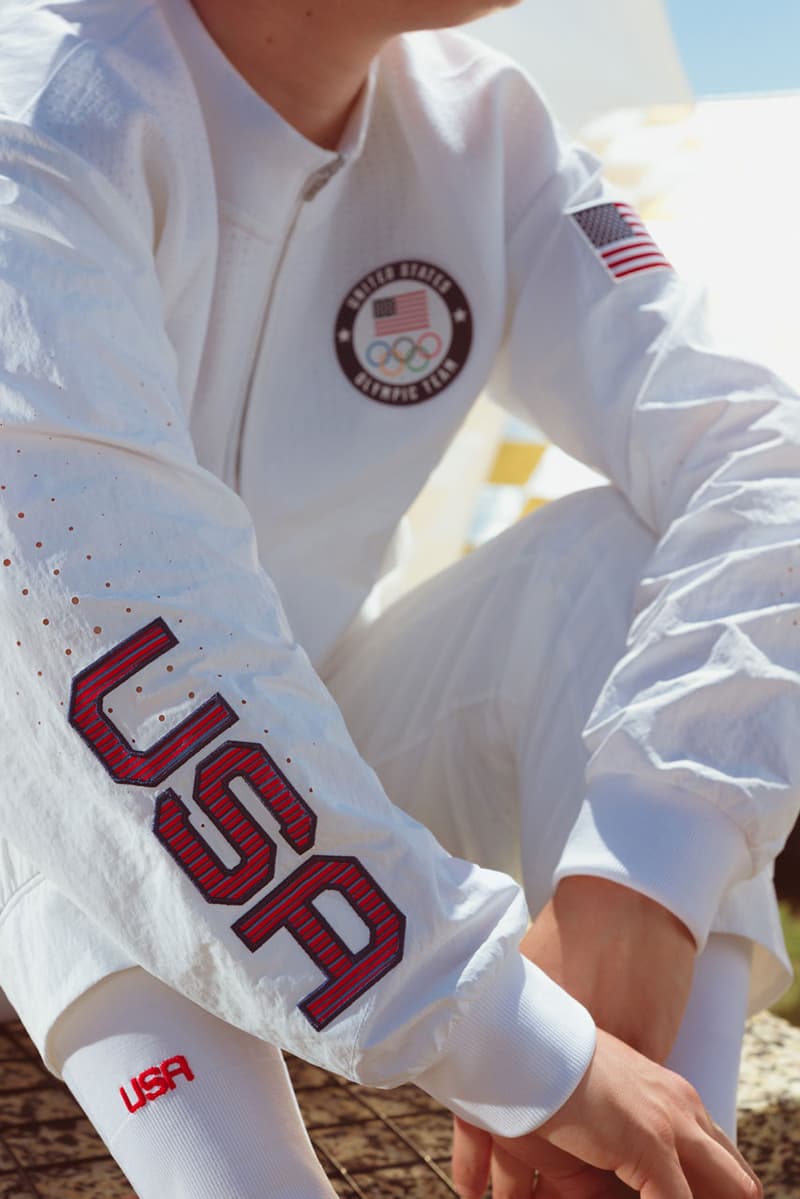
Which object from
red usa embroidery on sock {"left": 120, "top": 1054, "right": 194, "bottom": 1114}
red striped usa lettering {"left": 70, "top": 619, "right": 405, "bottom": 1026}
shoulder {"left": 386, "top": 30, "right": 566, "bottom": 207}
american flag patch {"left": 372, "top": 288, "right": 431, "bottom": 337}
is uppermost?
shoulder {"left": 386, "top": 30, "right": 566, "bottom": 207}

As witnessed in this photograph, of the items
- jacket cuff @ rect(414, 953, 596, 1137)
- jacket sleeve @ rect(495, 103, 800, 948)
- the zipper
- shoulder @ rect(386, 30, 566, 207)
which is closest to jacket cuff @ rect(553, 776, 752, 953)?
jacket sleeve @ rect(495, 103, 800, 948)

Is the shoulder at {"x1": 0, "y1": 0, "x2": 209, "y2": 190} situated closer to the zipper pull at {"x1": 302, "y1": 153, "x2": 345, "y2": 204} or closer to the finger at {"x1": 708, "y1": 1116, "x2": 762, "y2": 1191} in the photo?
the zipper pull at {"x1": 302, "y1": 153, "x2": 345, "y2": 204}

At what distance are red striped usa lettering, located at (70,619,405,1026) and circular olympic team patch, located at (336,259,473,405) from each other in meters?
0.38

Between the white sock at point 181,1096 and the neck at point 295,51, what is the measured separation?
52 cm

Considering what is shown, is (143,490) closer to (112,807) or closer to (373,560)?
(112,807)

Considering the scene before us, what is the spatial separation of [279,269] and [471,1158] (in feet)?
1.68

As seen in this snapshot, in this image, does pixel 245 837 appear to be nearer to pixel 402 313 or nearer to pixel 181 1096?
pixel 181 1096

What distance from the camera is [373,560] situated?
0.90m

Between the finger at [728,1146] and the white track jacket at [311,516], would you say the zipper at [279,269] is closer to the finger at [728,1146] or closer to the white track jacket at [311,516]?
the white track jacket at [311,516]

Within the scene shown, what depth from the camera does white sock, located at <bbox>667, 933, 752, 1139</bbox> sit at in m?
0.65

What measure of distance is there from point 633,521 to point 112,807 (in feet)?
1.32

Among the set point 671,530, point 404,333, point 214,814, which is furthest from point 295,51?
point 214,814

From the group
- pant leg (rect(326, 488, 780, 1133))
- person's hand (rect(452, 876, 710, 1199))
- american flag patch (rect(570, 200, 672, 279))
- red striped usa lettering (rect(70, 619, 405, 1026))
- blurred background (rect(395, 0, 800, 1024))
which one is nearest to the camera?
red striped usa lettering (rect(70, 619, 405, 1026))

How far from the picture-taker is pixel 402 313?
86 centimetres
